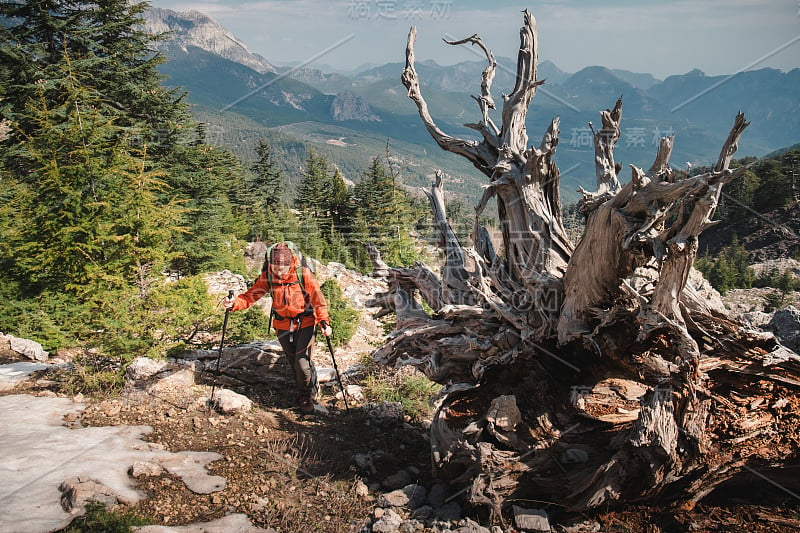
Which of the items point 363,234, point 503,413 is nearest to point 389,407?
point 503,413

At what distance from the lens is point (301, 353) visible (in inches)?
255

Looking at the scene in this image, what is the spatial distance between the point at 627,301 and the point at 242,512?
4097mm

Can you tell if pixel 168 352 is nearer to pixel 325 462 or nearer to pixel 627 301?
pixel 325 462

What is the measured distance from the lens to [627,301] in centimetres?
466

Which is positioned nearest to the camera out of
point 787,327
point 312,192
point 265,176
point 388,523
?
point 388,523

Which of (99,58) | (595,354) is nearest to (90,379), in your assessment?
(595,354)

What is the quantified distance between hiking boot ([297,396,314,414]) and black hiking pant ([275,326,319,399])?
1.6 inches

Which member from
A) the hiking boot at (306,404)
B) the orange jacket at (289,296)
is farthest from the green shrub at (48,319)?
the hiking boot at (306,404)

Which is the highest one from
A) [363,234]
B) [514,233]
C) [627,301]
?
[514,233]

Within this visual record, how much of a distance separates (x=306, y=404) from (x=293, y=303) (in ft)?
4.80

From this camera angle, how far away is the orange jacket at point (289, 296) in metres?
6.18

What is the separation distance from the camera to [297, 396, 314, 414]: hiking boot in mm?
6488

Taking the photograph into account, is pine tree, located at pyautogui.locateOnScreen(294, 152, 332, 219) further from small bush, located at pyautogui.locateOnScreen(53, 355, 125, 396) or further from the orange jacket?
the orange jacket

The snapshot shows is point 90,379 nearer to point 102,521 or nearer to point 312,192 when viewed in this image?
point 102,521
